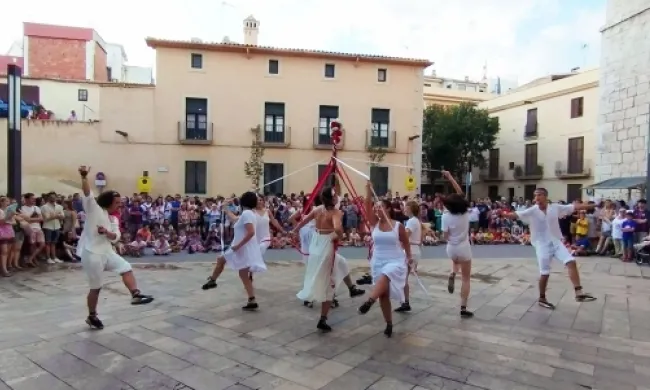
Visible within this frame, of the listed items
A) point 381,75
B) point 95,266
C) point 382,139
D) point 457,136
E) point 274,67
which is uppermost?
point 274,67

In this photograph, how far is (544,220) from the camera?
23.8 ft

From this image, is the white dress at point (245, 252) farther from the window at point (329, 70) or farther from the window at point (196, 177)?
the window at point (329, 70)

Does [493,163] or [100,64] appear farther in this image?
[493,163]

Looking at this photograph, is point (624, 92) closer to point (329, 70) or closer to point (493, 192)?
point (329, 70)

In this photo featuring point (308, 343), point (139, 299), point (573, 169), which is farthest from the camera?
point (573, 169)

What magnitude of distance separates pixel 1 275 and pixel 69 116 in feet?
65.7

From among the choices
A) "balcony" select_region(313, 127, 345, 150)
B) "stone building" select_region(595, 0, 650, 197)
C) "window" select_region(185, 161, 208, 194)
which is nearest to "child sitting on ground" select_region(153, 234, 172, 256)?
"window" select_region(185, 161, 208, 194)

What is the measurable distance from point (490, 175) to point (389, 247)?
1373 inches

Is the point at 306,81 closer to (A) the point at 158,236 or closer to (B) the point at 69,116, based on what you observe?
(B) the point at 69,116

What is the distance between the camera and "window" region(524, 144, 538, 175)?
3417 cm

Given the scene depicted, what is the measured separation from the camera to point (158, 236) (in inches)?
570

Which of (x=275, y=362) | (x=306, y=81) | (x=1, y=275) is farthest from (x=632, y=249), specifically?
(x=306, y=81)

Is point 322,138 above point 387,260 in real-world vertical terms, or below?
above

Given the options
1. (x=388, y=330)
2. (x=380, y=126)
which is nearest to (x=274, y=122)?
(x=380, y=126)
